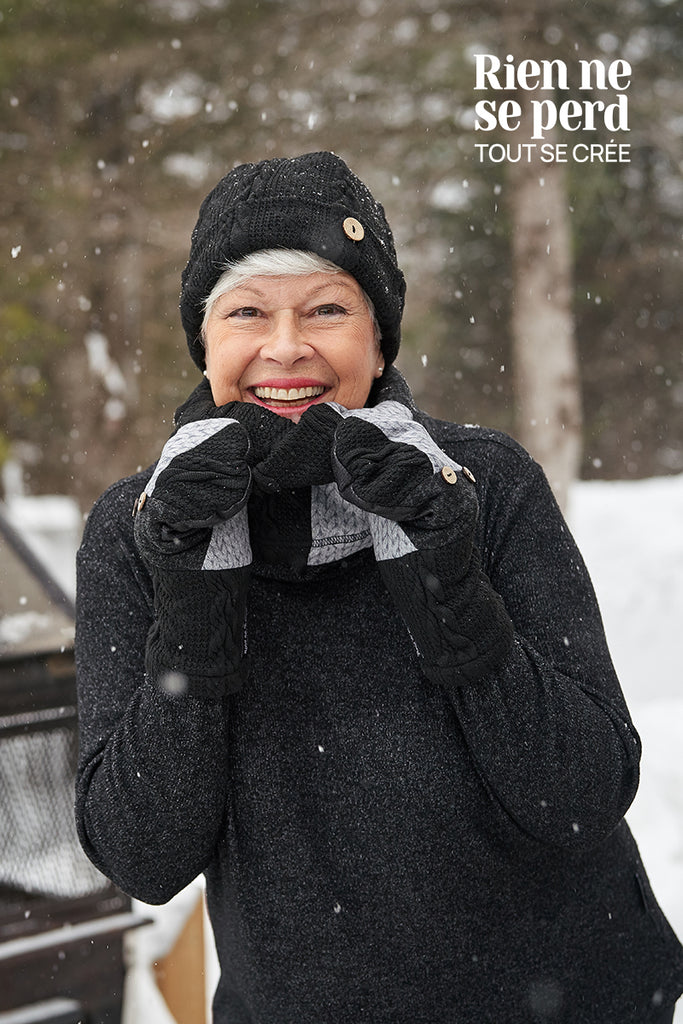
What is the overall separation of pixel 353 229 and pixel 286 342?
233 mm

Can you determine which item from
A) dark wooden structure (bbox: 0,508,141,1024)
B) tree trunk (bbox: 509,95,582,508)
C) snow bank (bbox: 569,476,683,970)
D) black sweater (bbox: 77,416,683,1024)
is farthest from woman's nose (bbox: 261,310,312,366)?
tree trunk (bbox: 509,95,582,508)

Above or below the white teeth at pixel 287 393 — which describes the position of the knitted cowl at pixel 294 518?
below

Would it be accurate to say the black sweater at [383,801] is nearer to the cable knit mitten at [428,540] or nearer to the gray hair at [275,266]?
the cable knit mitten at [428,540]

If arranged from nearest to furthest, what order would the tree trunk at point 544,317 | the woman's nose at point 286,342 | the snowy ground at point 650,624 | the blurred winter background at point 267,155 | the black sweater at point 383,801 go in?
the black sweater at point 383,801
the woman's nose at point 286,342
the snowy ground at point 650,624
the blurred winter background at point 267,155
the tree trunk at point 544,317

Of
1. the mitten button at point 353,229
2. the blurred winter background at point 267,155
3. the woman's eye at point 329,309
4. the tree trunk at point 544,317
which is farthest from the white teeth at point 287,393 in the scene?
the tree trunk at point 544,317

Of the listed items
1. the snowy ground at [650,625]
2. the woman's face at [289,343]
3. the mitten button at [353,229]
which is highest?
the mitten button at [353,229]

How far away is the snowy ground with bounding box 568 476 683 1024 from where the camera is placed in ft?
13.3

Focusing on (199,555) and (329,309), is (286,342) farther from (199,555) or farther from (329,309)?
(199,555)

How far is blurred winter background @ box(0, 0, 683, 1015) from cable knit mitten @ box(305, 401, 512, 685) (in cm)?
511

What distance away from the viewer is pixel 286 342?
1.67 meters

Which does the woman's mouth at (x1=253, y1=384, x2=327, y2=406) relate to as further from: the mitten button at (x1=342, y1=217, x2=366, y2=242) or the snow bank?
the snow bank

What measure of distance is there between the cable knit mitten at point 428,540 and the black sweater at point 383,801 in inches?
3.3

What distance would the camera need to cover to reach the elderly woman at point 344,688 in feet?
4.87

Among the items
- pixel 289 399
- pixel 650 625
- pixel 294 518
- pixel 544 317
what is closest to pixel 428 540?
pixel 294 518
